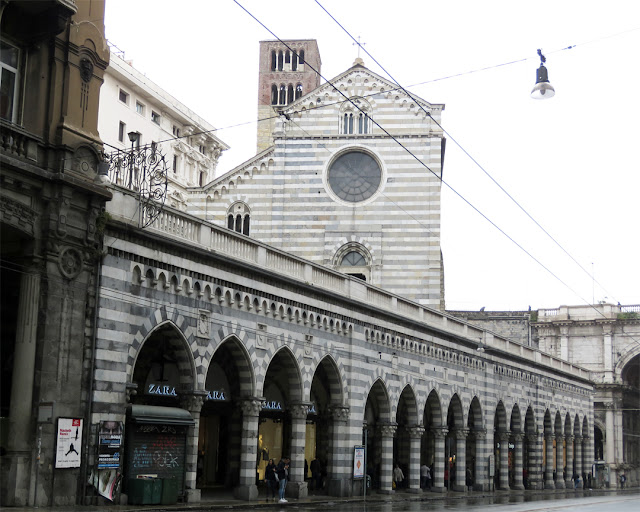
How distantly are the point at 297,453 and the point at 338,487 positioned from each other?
299 centimetres

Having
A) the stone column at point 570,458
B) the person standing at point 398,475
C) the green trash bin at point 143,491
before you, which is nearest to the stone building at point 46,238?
the green trash bin at point 143,491

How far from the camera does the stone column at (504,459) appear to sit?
51094 millimetres

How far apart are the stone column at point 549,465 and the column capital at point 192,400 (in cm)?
3796

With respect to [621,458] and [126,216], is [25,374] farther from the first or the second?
[621,458]

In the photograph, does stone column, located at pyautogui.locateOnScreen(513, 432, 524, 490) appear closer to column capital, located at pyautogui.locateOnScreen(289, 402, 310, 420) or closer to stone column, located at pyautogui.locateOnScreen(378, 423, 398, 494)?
stone column, located at pyautogui.locateOnScreen(378, 423, 398, 494)

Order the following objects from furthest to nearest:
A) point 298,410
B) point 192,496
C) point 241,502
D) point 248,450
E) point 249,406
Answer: point 298,410 < point 249,406 < point 248,450 < point 241,502 < point 192,496

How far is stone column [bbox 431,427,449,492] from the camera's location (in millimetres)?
42312

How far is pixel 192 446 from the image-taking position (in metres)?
26.6

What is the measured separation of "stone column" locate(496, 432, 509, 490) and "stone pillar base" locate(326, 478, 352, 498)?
62.2 ft

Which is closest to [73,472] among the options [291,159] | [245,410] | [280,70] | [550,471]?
[245,410]

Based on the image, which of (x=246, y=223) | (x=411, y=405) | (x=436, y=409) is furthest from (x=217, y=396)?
(x=246, y=223)

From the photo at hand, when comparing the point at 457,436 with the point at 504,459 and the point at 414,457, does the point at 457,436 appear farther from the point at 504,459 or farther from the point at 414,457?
the point at 504,459

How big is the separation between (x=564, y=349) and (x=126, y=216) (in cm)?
6221

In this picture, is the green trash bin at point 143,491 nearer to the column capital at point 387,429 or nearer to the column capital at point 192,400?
the column capital at point 192,400
